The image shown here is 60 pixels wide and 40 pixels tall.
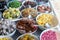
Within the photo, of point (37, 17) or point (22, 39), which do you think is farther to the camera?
point (37, 17)

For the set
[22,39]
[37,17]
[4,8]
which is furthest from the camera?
[4,8]

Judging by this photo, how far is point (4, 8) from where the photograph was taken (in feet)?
5.22

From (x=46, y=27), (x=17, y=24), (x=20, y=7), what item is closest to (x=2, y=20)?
(x=17, y=24)

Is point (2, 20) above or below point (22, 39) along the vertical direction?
above

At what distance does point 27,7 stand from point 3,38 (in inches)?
18.8

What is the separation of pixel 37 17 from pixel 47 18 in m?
0.10

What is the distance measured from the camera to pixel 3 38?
50.6 inches

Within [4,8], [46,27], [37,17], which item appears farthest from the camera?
[4,8]

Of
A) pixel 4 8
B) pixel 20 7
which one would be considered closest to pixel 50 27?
pixel 20 7

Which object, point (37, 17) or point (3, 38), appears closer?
point (3, 38)

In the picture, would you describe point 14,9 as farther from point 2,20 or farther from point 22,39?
point 22,39

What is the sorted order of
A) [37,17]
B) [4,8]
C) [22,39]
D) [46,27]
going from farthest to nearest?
1. [4,8]
2. [37,17]
3. [46,27]
4. [22,39]

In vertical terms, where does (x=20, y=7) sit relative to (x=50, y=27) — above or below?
above

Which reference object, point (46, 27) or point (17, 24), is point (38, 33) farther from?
point (17, 24)
